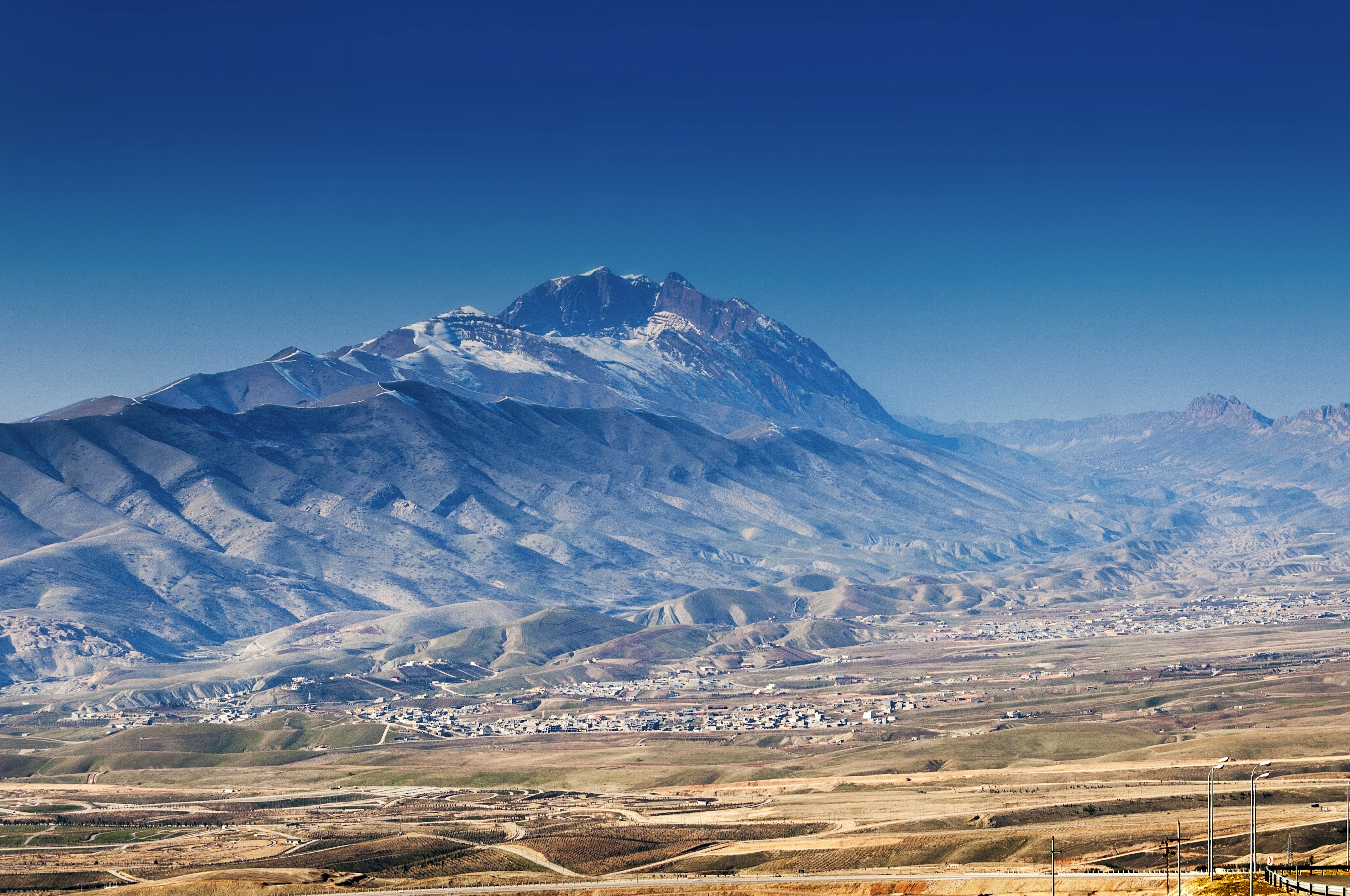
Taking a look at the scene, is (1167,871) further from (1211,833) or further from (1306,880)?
(1306,880)

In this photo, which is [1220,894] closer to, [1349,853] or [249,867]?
[1349,853]

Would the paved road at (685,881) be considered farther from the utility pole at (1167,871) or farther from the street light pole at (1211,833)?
the street light pole at (1211,833)

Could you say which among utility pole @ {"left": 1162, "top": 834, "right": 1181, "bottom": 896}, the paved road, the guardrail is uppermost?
the guardrail

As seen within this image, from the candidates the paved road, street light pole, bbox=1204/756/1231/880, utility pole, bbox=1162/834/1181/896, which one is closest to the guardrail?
street light pole, bbox=1204/756/1231/880

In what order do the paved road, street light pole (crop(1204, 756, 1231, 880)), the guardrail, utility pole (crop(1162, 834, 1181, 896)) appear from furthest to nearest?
the paved road, utility pole (crop(1162, 834, 1181, 896)), the guardrail, street light pole (crop(1204, 756, 1231, 880))

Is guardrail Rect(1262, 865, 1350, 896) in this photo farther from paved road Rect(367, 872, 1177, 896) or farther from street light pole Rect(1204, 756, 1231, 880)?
paved road Rect(367, 872, 1177, 896)

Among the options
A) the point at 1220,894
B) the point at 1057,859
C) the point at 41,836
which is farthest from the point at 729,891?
the point at 41,836

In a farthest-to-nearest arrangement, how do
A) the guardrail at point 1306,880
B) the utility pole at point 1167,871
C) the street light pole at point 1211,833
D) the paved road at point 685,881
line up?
the paved road at point 685,881 < the utility pole at point 1167,871 < the guardrail at point 1306,880 < the street light pole at point 1211,833

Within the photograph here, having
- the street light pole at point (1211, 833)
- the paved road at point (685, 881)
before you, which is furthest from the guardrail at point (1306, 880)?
the paved road at point (685, 881)
